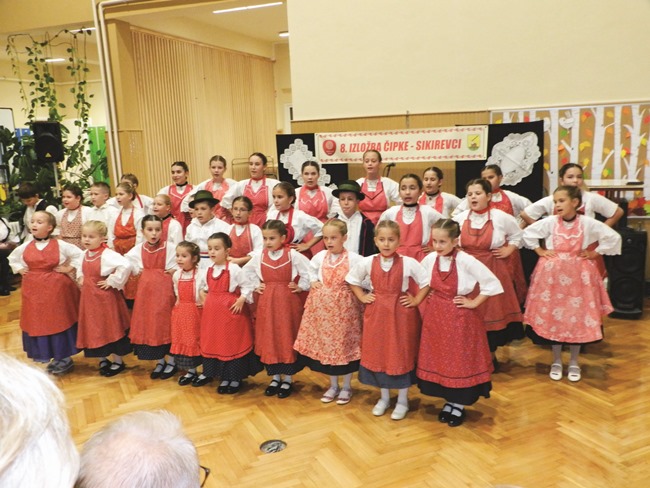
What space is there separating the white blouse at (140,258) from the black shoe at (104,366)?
72 cm

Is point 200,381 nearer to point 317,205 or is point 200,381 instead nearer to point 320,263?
point 320,263

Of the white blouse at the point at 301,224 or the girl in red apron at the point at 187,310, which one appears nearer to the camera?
the girl in red apron at the point at 187,310

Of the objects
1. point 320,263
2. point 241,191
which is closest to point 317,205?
point 241,191

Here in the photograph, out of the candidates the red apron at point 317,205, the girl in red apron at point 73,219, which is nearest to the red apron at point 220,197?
the red apron at point 317,205

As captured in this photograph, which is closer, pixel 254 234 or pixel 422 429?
pixel 422 429

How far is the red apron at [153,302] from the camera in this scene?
13.3 ft

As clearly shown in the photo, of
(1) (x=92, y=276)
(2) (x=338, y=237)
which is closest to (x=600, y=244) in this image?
(2) (x=338, y=237)

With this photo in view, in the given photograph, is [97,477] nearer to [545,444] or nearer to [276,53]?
[545,444]

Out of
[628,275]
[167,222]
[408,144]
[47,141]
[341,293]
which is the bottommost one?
[628,275]

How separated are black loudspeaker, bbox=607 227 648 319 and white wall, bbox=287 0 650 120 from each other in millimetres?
1429

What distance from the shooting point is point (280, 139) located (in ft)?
20.5

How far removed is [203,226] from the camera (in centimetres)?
445

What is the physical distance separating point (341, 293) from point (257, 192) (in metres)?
2.05

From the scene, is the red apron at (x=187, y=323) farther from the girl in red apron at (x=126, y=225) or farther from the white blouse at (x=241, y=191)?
the white blouse at (x=241, y=191)
